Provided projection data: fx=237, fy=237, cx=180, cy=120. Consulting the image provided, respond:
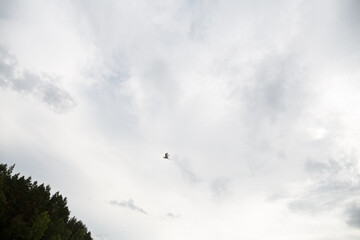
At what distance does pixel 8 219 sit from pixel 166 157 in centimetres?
3729

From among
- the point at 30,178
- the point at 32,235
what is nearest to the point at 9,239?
the point at 32,235

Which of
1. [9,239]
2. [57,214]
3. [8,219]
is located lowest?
[9,239]

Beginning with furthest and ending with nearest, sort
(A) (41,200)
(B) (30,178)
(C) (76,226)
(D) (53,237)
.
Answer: (C) (76,226) < (B) (30,178) < (A) (41,200) < (D) (53,237)

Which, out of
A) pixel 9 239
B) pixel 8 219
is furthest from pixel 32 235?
pixel 8 219

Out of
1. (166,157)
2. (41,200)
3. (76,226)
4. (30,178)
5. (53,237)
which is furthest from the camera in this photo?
(76,226)

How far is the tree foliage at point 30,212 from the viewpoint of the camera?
44.4m

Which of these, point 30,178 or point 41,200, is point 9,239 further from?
point 30,178

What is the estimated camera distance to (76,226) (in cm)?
7644

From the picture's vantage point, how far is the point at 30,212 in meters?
57.2

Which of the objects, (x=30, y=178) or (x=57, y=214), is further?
(x=30, y=178)

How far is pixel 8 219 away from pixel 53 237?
11457 mm

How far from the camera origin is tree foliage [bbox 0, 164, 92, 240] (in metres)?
44.4

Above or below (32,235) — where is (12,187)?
above

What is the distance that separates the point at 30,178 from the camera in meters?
69.6
